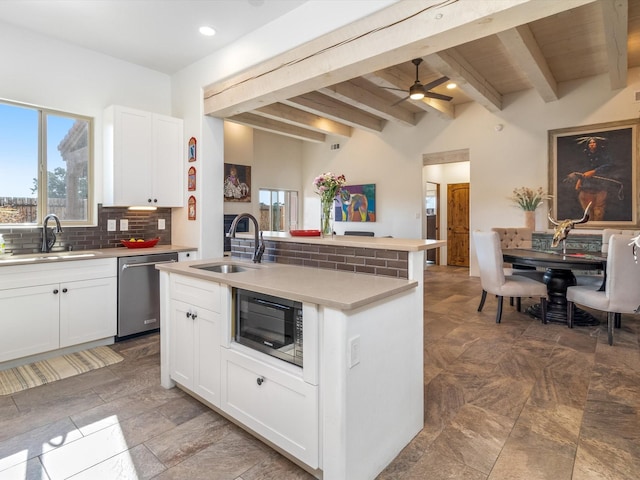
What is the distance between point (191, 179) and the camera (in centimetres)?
402

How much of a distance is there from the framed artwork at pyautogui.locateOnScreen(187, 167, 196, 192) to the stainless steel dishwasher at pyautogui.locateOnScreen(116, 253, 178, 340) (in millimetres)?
809

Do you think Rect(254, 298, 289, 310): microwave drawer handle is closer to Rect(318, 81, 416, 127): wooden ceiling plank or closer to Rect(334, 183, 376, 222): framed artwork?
Rect(318, 81, 416, 127): wooden ceiling plank

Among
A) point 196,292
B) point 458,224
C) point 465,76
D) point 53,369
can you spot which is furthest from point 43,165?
point 458,224

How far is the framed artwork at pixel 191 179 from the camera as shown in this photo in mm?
3988

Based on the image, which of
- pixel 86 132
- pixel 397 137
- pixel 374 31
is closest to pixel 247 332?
pixel 374 31

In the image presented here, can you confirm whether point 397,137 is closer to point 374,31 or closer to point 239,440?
point 374,31

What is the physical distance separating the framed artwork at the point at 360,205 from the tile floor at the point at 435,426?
538 cm

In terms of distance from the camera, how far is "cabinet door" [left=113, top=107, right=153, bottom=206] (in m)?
3.61

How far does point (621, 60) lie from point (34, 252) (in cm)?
691

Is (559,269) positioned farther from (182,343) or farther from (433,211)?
(433,211)

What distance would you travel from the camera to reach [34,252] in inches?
133

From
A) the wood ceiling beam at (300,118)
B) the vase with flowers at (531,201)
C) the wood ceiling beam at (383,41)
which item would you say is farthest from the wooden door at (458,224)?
the wood ceiling beam at (383,41)

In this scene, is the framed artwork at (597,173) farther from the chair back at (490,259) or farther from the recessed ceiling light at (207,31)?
the recessed ceiling light at (207,31)

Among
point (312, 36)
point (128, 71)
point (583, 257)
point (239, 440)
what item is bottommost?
point (239, 440)
